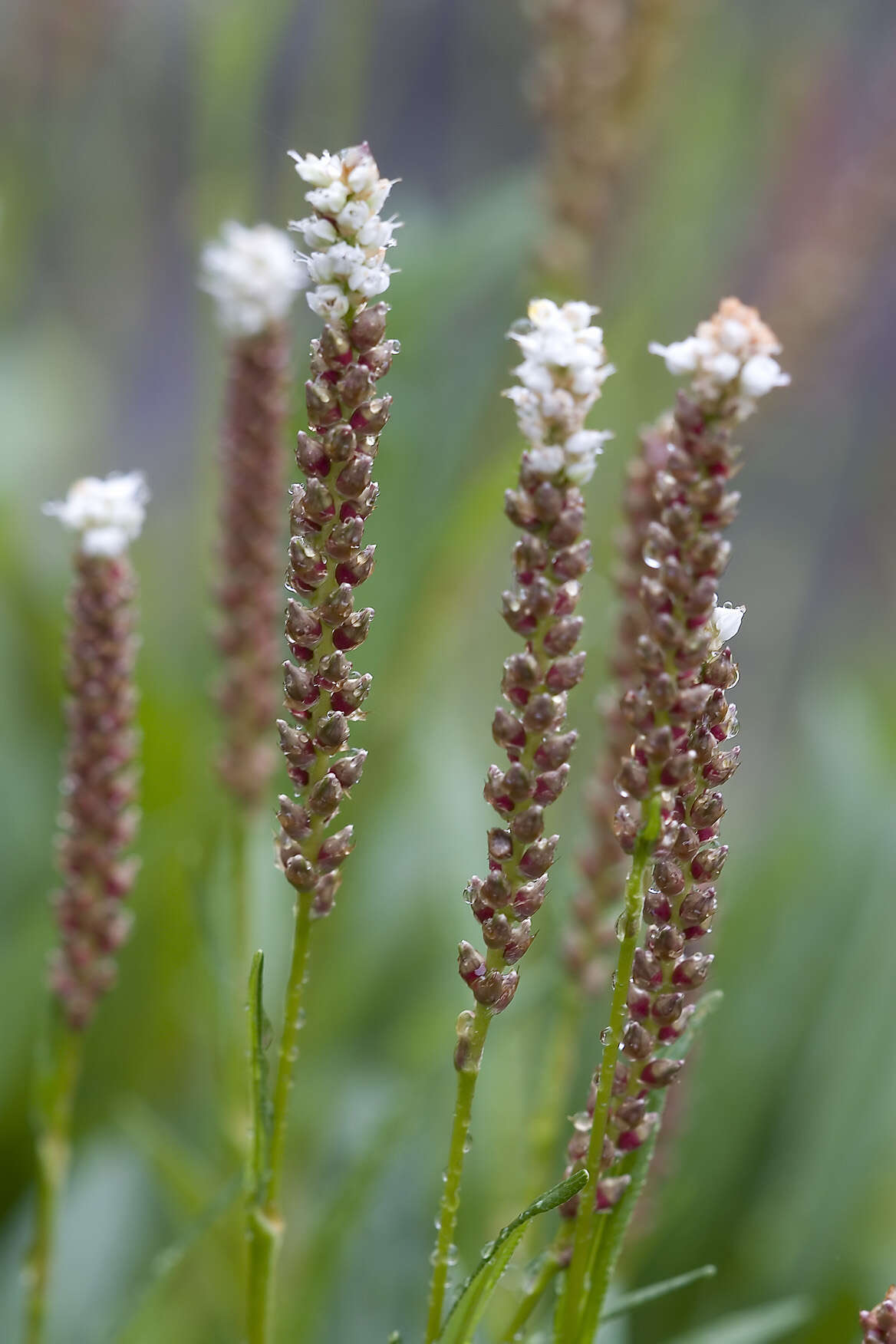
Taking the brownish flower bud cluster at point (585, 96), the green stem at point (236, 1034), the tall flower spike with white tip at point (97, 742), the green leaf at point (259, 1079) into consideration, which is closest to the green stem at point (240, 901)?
the green stem at point (236, 1034)

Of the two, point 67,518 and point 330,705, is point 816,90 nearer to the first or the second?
point 67,518

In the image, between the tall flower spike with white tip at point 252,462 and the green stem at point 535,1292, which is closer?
the green stem at point 535,1292

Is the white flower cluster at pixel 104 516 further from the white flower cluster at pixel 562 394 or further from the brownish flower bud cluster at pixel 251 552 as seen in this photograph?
the white flower cluster at pixel 562 394

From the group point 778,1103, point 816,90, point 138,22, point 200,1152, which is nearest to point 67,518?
point 200,1152

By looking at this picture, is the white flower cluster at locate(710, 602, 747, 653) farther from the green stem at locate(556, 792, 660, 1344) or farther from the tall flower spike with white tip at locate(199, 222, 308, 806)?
the tall flower spike with white tip at locate(199, 222, 308, 806)

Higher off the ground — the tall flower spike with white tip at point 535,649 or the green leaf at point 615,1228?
the tall flower spike with white tip at point 535,649

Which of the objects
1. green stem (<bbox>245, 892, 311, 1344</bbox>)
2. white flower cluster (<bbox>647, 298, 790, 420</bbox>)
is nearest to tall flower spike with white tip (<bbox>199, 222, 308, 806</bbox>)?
green stem (<bbox>245, 892, 311, 1344</bbox>)

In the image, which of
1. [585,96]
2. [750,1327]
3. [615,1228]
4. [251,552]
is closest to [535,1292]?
[615,1228]
